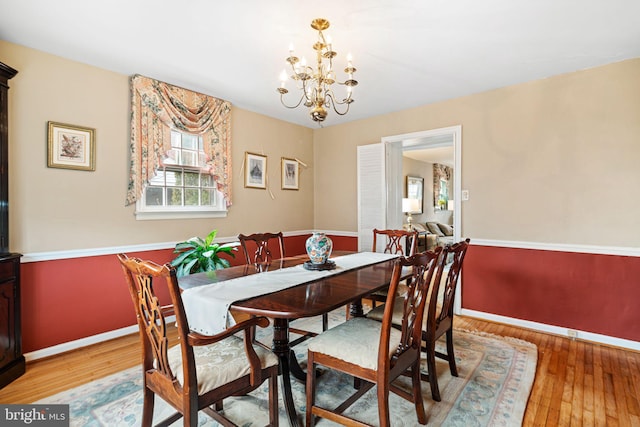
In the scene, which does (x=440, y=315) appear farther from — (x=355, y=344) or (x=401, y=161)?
(x=401, y=161)

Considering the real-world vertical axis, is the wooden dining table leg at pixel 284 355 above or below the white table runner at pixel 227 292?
below

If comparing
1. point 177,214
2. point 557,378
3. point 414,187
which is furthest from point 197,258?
point 414,187

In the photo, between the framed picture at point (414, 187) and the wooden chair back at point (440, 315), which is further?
the framed picture at point (414, 187)

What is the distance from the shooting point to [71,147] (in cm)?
268

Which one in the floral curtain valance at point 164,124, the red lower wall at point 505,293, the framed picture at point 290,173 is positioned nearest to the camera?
the red lower wall at point 505,293

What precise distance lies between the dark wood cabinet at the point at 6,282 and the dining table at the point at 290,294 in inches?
49.7

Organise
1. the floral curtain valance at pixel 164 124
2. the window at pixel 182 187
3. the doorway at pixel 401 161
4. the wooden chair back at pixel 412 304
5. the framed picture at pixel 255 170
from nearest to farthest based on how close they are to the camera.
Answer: the wooden chair back at pixel 412 304 < the floral curtain valance at pixel 164 124 < the window at pixel 182 187 < the doorway at pixel 401 161 < the framed picture at pixel 255 170

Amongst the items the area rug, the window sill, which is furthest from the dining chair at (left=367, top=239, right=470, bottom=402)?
the window sill

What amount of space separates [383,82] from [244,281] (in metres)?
2.36

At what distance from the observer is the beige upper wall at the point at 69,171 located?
245cm

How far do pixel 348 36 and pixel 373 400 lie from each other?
2467 mm

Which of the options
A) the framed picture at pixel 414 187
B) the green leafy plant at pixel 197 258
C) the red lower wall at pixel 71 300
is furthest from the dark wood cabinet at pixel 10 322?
the framed picture at pixel 414 187

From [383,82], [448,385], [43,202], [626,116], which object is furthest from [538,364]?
[43,202]

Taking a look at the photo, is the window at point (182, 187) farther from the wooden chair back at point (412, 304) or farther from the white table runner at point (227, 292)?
the wooden chair back at point (412, 304)
